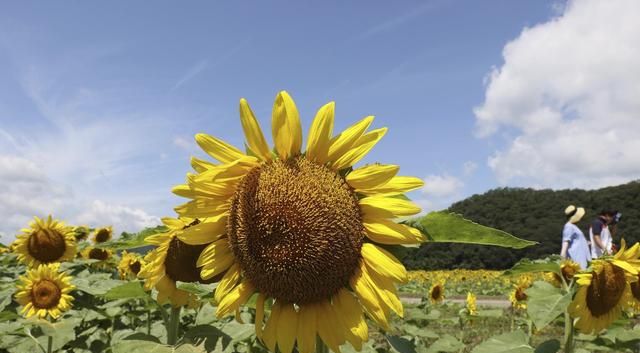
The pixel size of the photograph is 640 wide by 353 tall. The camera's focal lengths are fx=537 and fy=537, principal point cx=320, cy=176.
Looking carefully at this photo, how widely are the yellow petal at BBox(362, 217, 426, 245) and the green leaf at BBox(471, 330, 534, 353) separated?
4.63 ft

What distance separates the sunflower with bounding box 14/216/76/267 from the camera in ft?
17.6

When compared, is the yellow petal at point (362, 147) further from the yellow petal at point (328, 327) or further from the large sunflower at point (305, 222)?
the yellow petal at point (328, 327)

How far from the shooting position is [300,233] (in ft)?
4.64

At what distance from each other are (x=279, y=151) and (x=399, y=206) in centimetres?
37

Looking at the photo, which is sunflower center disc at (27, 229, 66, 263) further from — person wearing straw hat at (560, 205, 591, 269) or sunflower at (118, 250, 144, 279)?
person wearing straw hat at (560, 205, 591, 269)

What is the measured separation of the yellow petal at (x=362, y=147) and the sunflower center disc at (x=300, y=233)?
55 millimetres

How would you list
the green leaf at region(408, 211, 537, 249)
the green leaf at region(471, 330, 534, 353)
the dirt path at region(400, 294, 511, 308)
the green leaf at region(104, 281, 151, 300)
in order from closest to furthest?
the green leaf at region(408, 211, 537, 249) < the green leaf at region(104, 281, 151, 300) < the green leaf at region(471, 330, 534, 353) < the dirt path at region(400, 294, 511, 308)

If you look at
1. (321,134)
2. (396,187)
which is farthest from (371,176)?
(321,134)

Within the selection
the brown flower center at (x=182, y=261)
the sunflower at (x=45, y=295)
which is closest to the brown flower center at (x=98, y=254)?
the sunflower at (x=45, y=295)

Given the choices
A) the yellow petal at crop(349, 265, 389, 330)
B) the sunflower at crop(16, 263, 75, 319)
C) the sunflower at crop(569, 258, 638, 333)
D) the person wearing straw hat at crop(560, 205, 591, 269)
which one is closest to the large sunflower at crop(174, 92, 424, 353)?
the yellow petal at crop(349, 265, 389, 330)

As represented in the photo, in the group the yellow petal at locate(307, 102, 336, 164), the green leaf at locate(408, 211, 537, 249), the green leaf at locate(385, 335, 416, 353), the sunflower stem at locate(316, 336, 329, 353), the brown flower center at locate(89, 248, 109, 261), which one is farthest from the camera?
the brown flower center at locate(89, 248, 109, 261)

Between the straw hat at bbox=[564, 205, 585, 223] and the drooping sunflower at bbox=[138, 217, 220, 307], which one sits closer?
the drooping sunflower at bbox=[138, 217, 220, 307]

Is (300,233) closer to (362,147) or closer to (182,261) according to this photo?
(362,147)

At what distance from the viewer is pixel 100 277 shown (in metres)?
4.80
